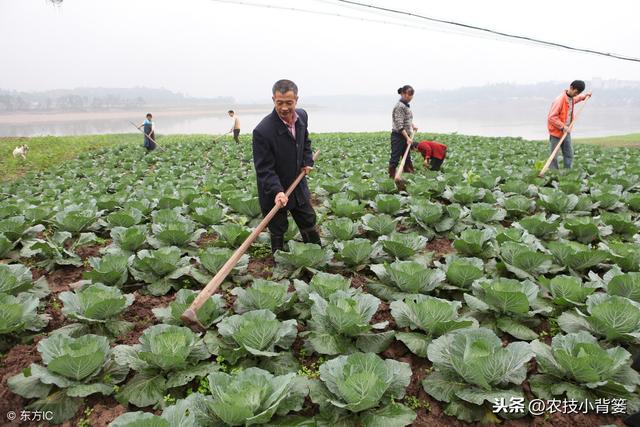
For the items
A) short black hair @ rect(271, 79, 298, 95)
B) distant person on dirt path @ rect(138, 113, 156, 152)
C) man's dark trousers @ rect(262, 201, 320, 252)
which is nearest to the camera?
short black hair @ rect(271, 79, 298, 95)

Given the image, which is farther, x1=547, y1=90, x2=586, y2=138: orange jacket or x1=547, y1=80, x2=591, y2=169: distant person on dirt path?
x1=547, y1=90, x2=586, y2=138: orange jacket

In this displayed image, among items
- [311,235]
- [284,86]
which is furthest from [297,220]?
[284,86]

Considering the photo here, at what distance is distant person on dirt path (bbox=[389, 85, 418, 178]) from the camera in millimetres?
7070

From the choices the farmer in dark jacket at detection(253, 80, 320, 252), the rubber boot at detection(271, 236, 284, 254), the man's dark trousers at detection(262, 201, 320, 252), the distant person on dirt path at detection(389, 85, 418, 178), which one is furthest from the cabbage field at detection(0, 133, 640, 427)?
the distant person on dirt path at detection(389, 85, 418, 178)

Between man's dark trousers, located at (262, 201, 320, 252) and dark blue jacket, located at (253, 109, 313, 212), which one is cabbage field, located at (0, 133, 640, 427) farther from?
dark blue jacket, located at (253, 109, 313, 212)

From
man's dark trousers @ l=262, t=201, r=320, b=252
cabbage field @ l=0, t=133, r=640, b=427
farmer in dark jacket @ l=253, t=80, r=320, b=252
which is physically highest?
farmer in dark jacket @ l=253, t=80, r=320, b=252

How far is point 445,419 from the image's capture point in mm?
2070

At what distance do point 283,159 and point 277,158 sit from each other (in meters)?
0.06

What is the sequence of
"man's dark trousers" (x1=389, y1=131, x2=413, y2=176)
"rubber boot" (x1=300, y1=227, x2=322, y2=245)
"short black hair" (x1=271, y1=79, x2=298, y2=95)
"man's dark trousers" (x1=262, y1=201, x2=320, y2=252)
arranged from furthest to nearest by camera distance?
1. "man's dark trousers" (x1=389, y1=131, x2=413, y2=176)
2. "rubber boot" (x1=300, y1=227, x2=322, y2=245)
3. "man's dark trousers" (x1=262, y1=201, x2=320, y2=252)
4. "short black hair" (x1=271, y1=79, x2=298, y2=95)

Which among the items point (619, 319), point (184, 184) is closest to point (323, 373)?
point (619, 319)

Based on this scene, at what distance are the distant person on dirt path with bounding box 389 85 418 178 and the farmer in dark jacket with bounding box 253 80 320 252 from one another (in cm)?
384

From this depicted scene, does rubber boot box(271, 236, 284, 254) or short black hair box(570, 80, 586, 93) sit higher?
short black hair box(570, 80, 586, 93)

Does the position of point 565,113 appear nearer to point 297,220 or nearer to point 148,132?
point 297,220

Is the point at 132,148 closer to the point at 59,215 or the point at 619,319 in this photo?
the point at 59,215
